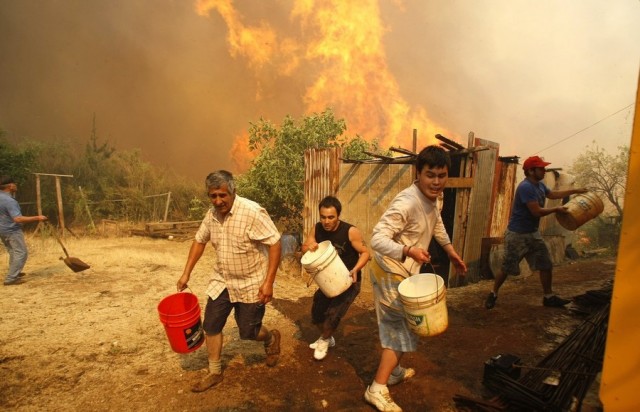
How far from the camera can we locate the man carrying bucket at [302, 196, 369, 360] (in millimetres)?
3785

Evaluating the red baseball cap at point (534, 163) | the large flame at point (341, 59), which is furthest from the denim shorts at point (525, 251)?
the large flame at point (341, 59)

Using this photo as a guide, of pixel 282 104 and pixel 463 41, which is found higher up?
pixel 463 41

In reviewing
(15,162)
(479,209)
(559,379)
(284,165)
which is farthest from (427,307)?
(15,162)

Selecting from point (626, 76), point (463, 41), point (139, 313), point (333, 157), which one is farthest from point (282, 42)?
point (626, 76)

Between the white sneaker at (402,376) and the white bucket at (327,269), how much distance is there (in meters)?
0.97

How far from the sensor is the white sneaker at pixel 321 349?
3953mm

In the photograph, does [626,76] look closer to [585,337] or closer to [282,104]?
[282,104]

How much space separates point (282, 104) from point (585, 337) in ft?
87.7

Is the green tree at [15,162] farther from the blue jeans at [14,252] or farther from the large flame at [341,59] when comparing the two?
the large flame at [341,59]

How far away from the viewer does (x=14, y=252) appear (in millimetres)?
6688

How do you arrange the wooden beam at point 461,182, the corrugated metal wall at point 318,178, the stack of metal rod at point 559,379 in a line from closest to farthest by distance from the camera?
the stack of metal rod at point 559,379, the wooden beam at point 461,182, the corrugated metal wall at point 318,178

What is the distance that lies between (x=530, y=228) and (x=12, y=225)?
9.32m

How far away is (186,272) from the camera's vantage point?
11.0 feet

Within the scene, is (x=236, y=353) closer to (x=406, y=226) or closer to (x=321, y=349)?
(x=321, y=349)
